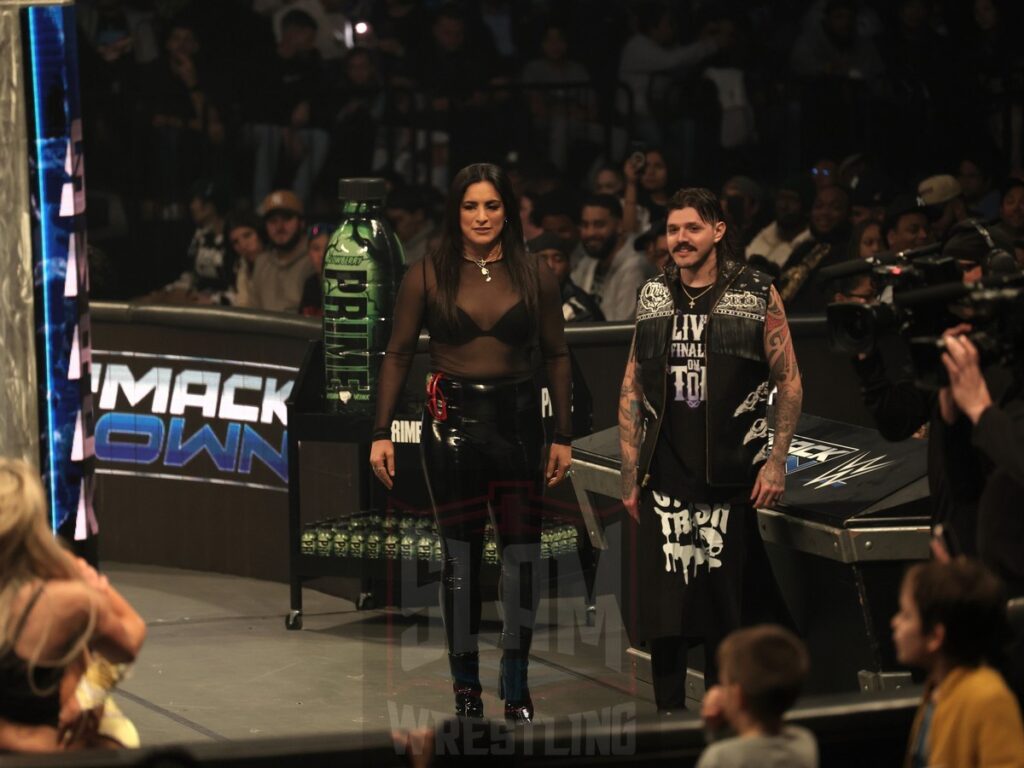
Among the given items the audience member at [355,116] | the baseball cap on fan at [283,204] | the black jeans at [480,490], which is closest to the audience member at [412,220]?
the baseball cap on fan at [283,204]

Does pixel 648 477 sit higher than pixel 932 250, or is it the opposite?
pixel 932 250

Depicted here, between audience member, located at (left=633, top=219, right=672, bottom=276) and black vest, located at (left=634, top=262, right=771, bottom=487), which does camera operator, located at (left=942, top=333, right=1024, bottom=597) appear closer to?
black vest, located at (left=634, top=262, right=771, bottom=487)

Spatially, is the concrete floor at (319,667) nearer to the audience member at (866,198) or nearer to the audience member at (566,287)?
the audience member at (566,287)

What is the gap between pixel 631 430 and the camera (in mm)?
6246

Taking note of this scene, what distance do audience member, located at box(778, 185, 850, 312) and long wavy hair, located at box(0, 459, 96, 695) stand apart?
19.1 feet

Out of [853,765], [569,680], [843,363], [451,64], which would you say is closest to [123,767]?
[853,765]

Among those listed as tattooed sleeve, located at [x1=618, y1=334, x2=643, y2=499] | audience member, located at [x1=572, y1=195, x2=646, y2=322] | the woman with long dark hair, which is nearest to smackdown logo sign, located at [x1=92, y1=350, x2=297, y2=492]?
audience member, located at [x1=572, y1=195, x2=646, y2=322]

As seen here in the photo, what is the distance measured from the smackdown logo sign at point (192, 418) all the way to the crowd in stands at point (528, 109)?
121cm

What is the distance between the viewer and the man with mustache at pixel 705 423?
6.03m

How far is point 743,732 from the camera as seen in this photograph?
12.3 feet

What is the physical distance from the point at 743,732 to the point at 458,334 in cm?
275

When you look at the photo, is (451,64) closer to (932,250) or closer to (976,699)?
(932,250)

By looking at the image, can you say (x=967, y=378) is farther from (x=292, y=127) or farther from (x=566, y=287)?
(x=292, y=127)

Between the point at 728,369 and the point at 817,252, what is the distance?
151 inches
